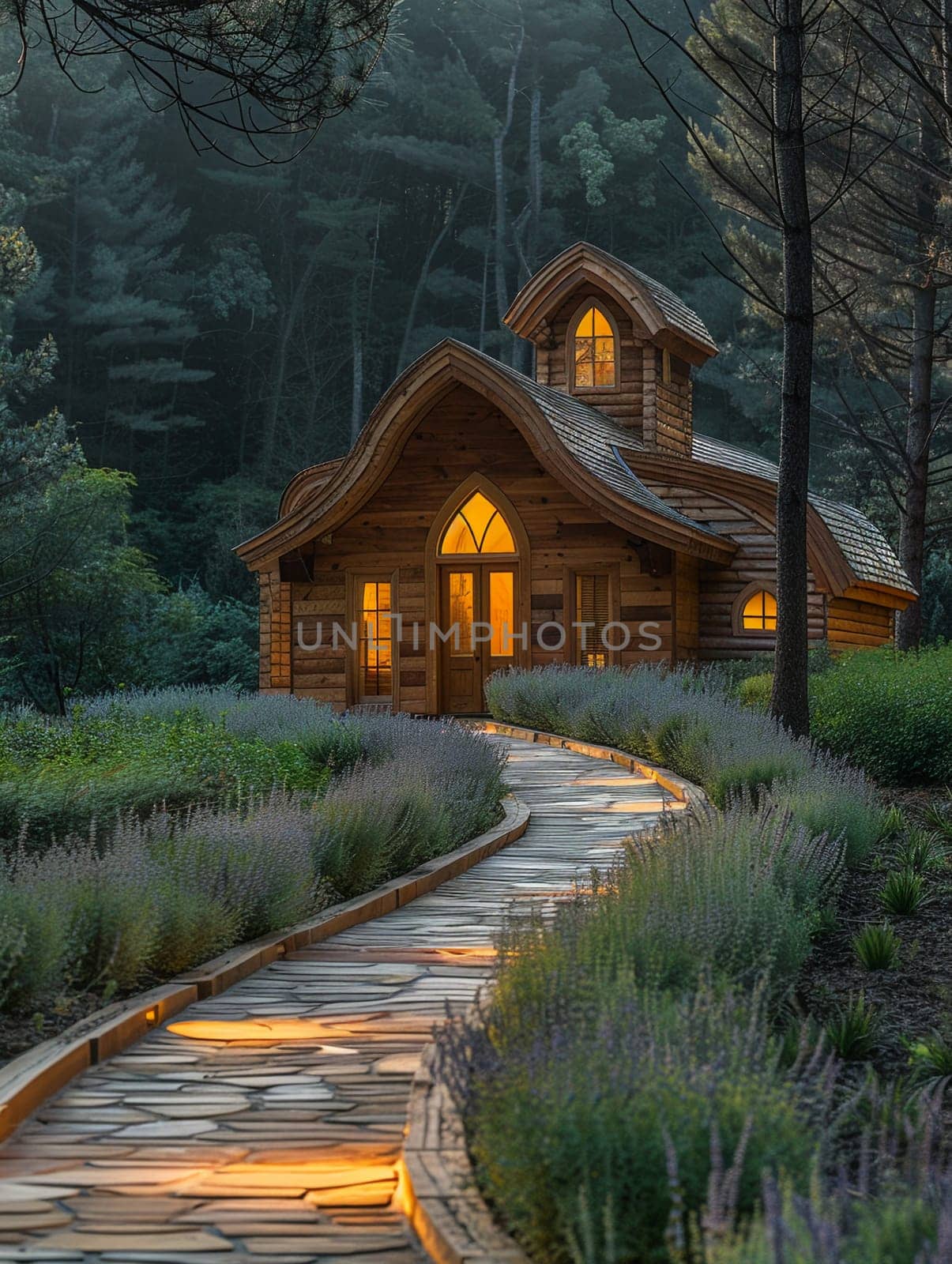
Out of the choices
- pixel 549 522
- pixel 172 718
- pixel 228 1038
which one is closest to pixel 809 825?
pixel 228 1038

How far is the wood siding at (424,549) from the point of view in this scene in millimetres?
21703

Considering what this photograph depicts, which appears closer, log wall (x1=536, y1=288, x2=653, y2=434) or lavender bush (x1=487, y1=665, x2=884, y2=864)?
lavender bush (x1=487, y1=665, x2=884, y2=864)

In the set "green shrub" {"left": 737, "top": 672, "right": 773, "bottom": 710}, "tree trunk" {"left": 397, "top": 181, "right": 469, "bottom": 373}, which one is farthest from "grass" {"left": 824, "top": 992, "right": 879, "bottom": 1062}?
"tree trunk" {"left": 397, "top": 181, "right": 469, "bottom": 373}

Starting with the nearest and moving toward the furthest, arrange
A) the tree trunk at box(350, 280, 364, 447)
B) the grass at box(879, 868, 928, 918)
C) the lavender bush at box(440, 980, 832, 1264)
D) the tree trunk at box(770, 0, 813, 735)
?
the lavender bush at box(440, 980, 832, 1264), the grass at box(879, 868, 928, 918), the tree trunk at box(770, 0, 813, 735), the tree trunk at box(350, 280, 364, 447)

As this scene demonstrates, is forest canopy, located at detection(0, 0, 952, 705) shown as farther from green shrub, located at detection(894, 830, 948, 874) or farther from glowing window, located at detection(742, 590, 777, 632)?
green shrub, located at detection(894, 830, 948, 874)

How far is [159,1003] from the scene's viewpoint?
5.90 meters

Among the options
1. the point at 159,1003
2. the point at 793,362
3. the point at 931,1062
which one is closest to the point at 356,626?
the point at 793,362

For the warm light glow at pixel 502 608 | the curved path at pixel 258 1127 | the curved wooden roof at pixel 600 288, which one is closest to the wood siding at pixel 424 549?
the warm light glow at pixel 502 608

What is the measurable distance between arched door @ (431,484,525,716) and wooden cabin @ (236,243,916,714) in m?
0.03

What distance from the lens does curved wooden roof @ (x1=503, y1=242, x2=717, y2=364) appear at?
24.5 metres

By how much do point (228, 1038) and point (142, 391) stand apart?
127ft

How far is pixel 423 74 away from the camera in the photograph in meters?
44.8

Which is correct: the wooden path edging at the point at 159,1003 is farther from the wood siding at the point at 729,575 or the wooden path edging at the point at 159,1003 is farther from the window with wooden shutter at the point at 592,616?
the wood siding at the point at 729,575

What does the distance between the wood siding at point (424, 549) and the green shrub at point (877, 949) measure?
14.4m
